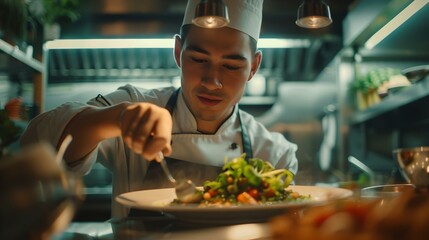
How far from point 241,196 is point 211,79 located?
2.48 feet

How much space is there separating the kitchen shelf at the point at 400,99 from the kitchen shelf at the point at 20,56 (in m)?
2.67

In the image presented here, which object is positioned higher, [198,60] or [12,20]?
[12,20]

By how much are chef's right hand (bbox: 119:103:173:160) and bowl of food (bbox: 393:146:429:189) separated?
0.68 m

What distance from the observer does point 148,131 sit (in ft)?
3.46

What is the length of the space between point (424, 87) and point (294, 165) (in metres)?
0.93

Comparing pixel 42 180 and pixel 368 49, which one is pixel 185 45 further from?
pixel 368 49

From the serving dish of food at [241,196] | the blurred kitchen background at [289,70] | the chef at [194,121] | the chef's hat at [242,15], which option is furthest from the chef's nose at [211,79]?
the blurred kitchen background at [289,70]

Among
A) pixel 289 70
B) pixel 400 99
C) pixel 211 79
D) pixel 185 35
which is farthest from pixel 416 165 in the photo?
pixel 289 70

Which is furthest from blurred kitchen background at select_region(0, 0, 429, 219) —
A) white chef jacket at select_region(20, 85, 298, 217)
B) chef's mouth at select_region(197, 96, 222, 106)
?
chef's mouth at select_region(197, 96, 222, 106)

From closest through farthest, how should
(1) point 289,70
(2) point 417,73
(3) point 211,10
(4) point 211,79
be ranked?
(3) point 211,10 → (4) point 211,79 → (2) point 417,73 → (1) point 289,70

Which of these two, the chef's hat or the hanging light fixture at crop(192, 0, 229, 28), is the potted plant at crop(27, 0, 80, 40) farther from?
the hanging light fixture at crop(192, 0, 229, 28)

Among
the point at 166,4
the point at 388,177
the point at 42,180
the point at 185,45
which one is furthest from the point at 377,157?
the point at 42,180

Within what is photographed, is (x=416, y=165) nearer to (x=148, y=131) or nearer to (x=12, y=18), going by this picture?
(x=148, y=131)

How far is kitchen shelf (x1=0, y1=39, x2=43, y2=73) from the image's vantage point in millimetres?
2861
